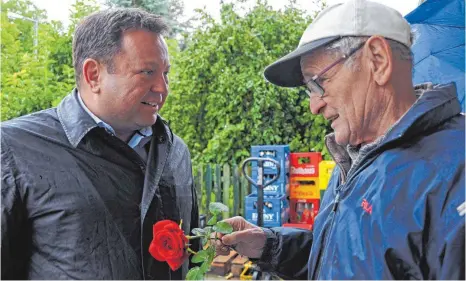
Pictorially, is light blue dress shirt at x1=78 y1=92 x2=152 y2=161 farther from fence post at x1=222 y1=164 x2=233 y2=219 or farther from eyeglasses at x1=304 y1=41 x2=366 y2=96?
fence post at x1=222 y1=164 x2=233 y2=219

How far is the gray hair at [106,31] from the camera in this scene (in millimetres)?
1808

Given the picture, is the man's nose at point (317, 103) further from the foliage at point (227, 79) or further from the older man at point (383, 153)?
the foliage at point (227, 79)

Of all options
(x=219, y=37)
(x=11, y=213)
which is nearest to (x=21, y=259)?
(x=11, y=213)

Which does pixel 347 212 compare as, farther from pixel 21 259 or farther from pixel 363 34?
pixel 21 259

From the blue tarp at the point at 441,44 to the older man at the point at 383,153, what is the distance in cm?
134

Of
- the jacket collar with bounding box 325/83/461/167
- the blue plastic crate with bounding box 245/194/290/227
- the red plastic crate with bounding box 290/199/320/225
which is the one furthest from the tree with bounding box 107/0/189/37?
the jacket collar with bounding box 325/83/461/167

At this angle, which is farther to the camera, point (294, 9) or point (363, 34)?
point (294, 9)

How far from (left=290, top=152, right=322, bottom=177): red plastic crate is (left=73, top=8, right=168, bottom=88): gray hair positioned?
3827mm

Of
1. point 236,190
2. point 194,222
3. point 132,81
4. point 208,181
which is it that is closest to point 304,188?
point 236,190

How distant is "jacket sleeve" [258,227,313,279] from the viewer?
75.5 inches

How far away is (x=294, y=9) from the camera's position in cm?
667

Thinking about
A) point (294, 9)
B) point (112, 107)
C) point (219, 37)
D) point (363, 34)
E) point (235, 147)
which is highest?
point (294, 9)

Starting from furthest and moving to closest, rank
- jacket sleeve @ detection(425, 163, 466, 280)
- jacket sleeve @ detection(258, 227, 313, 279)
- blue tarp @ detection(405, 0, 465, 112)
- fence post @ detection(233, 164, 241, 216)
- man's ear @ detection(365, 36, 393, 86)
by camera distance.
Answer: fence post @ detection(233, 164, 241, 216)
blue tarp @ detection(405, 0, 465, 112)
jacket sleeve @ detection(258, 227, 313, 279)
man's ear @ detection(365, 36, 393, 86)
jacket sleeve @ detection(425, 163, 466, 280)

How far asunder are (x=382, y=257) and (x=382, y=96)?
507 mm
